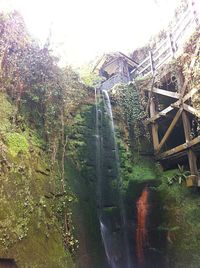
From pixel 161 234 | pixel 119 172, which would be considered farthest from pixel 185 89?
pixel 161 234

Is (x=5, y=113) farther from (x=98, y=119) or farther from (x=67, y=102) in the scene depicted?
(x=98, y=119)

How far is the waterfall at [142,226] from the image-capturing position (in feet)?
25.9

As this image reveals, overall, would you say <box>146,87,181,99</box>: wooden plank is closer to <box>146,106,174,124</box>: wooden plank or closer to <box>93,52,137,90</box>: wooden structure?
<box>146,106,174,124</box>: wooden plank

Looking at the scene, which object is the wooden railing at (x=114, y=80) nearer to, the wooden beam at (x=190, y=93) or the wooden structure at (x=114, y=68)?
the wooden structure at (x=114, y=68)

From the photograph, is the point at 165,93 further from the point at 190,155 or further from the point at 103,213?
the point at 103,213

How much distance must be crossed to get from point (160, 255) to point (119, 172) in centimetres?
255

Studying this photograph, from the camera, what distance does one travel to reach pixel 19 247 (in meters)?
4.75

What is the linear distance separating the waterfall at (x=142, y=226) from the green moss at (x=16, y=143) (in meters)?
3.81

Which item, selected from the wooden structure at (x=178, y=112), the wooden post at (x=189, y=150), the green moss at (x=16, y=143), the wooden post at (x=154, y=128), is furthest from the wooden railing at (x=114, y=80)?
the green moss at (x=16, y=143)

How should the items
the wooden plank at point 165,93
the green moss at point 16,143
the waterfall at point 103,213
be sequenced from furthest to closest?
the wooden plank at point 165,93
the waterfall at point 103,213
the green moss at point 16,143

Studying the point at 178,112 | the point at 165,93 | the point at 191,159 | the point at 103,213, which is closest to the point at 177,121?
the point at 178,112

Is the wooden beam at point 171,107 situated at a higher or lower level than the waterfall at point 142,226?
higher

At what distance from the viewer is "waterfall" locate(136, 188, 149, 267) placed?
25.9 ft

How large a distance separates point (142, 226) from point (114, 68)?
10.5 m
